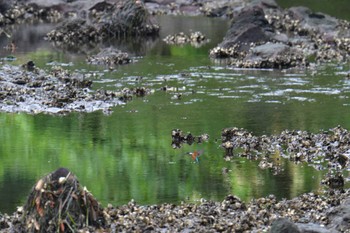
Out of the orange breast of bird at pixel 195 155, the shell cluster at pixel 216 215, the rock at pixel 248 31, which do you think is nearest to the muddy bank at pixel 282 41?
the rock at pixel 248 31

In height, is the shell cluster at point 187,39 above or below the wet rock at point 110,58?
above

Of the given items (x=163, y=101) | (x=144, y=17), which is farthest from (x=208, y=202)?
(x=144, y=17)

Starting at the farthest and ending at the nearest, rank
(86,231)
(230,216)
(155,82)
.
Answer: (155,82)
(230,216)
(86,231)

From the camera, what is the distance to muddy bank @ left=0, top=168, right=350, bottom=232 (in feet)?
45.8

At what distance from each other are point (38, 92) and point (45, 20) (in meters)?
23.6

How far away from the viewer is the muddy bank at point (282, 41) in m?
32.8

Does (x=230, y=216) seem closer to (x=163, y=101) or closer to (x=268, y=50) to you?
(x=163, y=101)

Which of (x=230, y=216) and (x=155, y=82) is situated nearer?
(x=230, y=216)

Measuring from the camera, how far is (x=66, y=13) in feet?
173

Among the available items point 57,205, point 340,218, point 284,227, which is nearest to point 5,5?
point 57,205

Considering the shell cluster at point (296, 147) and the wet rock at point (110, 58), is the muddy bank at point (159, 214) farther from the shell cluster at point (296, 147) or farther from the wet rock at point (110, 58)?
→ the wet rock at point (110, 58)

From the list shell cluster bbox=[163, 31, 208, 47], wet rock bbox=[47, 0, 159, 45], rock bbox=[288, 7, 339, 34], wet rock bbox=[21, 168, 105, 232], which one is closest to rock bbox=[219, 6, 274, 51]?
shell cluster bbox=[163, 31, 208, 47]

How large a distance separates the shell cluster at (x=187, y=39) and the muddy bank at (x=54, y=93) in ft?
35.3

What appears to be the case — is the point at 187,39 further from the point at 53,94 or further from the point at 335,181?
the point at 335,181
